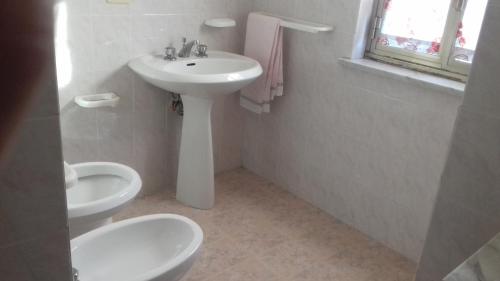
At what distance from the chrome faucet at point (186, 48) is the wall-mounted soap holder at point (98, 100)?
16.1 inches

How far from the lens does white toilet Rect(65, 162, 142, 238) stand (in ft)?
5.47

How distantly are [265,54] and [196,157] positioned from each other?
2.25 ft

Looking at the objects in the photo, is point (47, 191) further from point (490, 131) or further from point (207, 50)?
point (207, 50)

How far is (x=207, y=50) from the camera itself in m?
2.51

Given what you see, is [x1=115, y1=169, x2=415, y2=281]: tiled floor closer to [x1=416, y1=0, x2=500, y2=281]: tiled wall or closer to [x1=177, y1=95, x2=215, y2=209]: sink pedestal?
[x1=177, y1=95, x2=215, y2=209]: sink pedestal

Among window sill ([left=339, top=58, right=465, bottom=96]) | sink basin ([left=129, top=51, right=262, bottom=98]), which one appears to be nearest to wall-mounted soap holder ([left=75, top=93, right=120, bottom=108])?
sink basin ([left=129, top=51, right=262, bottom=98])

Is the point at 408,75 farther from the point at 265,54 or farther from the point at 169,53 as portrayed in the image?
the point at 169,53

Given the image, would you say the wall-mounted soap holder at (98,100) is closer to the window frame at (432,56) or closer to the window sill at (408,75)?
the window sill at (408,75)

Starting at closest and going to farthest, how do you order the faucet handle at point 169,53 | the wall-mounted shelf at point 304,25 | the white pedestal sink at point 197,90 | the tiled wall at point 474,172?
the tiled wall at point 474,172 < the white pedestal sink at point 197,90 < the wall-mounted shelf at point 304,25 < the faucet handle at point 169,53

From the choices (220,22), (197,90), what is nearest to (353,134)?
(197,90)

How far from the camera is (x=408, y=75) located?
1951 mm

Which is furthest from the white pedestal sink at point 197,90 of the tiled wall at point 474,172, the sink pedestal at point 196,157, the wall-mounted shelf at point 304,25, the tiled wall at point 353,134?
the tiled wall at point 474,172

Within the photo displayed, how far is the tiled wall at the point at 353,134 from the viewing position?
6.50 feet

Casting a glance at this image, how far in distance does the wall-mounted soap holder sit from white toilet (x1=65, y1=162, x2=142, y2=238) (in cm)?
32
